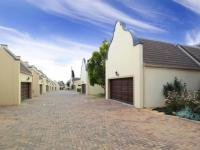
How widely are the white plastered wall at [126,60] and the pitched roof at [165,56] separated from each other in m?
0.73

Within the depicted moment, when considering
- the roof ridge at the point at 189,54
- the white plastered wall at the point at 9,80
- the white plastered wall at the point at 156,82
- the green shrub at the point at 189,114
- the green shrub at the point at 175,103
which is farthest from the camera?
the roof ridge at the point at 189,54

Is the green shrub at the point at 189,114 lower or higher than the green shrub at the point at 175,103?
lower

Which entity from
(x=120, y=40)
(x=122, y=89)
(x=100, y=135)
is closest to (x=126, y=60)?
(x=120, y=40)

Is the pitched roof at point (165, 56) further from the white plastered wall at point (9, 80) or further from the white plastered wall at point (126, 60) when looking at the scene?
the white plastered wall at point (9, 80)

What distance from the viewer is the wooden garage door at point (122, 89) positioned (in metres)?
17.6

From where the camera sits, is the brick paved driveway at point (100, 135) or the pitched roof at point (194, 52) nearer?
the brick paved driveway at point (100, 135)

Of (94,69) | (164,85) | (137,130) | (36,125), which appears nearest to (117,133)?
(137,130)

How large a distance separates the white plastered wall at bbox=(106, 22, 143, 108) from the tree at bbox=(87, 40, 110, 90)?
487cm

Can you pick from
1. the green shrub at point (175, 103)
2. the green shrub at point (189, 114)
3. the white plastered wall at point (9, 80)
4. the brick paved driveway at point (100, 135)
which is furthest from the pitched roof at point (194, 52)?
the white plastered wall at point (9, 80)

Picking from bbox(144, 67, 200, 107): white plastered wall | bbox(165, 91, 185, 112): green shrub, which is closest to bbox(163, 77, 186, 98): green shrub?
bbox(144, 67, 200, 107): white plastered wall

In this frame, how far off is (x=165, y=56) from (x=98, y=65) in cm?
1310

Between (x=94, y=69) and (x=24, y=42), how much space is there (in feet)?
39.0

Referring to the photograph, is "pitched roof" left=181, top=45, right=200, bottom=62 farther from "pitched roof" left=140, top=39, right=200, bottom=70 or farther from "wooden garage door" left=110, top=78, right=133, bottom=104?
"wooden garage door" left=110, top=78, right=133, bottom=104

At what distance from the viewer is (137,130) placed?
8.41 meters
